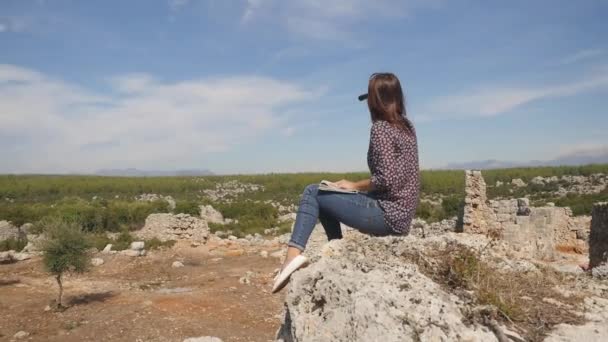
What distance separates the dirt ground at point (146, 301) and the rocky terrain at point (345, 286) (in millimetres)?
46

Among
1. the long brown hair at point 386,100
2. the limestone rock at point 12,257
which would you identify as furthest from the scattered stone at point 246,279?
the long brown hair at point 386,100

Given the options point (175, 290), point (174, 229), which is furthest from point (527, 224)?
point (174, 229)

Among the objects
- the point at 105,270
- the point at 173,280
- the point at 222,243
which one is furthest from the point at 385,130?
the point at 222,243

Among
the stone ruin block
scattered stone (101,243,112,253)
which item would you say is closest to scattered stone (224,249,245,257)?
scattered stone (101,243,112,253)

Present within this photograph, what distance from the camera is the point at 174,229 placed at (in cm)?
2311

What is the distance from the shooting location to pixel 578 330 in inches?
115

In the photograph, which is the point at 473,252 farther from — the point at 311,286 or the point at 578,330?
the point at 311,286

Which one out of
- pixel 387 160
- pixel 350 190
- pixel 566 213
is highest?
pixel 387 160

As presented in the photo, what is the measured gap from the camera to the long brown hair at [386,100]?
398 centimetres

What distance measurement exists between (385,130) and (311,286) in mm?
1352

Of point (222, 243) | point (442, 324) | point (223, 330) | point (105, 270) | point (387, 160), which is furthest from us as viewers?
point (222, 243)

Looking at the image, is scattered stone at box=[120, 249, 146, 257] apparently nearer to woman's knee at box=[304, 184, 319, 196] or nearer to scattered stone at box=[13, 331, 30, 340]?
scattered stone at box=[13, 331, 30, 340]

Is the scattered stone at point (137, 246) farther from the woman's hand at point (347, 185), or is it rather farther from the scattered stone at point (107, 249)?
the woman's hand at point (347, 185)

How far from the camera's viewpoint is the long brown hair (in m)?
3.98
